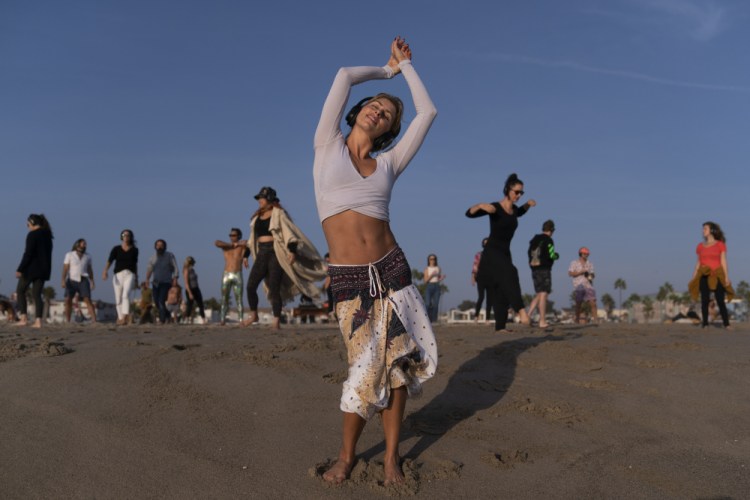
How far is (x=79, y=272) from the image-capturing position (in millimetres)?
13406

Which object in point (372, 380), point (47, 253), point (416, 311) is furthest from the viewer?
point (47, 253)

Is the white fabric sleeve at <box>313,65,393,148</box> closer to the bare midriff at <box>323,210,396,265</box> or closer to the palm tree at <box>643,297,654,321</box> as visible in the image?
the bare midriff at <box>323,210,396,265</box>

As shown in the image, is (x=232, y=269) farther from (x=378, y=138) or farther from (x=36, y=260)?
(x=378, y=138)

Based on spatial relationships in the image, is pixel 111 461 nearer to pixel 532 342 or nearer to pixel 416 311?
pixel 416 311

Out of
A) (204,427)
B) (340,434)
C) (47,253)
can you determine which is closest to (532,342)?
(340,434)

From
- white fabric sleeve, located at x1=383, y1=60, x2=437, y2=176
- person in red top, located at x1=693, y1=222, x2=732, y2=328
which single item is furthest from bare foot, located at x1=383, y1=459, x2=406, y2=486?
person in red top, located at x1=693, y1=222, x2=732, y2=328

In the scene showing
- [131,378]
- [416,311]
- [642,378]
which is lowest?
[642,378]

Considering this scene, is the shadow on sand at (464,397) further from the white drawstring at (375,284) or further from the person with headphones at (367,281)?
the white drawstring at (375,284)

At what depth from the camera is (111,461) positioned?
359 centimetres

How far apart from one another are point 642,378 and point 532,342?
4.60 ft

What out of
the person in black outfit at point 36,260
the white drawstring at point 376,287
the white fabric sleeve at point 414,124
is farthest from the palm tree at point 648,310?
the white drawstring at point 376,287

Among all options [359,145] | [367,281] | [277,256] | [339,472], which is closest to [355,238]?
[367,281]

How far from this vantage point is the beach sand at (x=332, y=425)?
3.48 m

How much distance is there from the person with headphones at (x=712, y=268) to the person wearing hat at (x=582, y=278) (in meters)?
3.74
